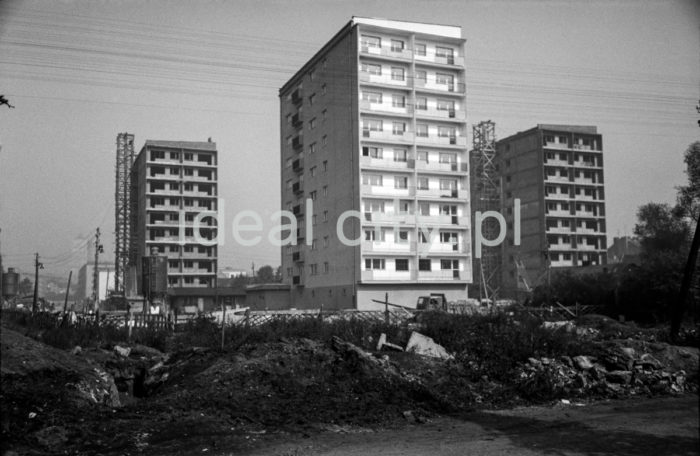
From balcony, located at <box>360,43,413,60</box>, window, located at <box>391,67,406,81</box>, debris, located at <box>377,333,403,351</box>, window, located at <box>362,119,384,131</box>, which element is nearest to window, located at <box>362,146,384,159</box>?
window, located at <box>362,119,384,131</box>

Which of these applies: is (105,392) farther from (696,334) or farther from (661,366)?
(696,334)

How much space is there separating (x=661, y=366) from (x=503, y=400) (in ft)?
17.6

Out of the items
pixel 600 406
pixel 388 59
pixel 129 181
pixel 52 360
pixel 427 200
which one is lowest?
pixel 600 406

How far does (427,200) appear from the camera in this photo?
59.5 m

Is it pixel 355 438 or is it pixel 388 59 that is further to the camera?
pixel 388 59

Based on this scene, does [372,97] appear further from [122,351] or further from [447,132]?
[122,351]

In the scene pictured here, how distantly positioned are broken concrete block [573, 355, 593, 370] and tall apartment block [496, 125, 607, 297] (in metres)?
76.2

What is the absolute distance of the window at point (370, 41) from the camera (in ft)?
189

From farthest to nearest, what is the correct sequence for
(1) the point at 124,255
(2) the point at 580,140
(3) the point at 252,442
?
(2) the point at 580,140 < (1) the point at 124,255 < (3) the point at 252,442

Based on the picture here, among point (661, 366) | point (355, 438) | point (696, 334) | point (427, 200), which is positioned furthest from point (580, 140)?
point (355, 438)

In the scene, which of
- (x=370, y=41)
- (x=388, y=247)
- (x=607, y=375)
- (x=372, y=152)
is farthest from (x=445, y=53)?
(x=607, y=375)

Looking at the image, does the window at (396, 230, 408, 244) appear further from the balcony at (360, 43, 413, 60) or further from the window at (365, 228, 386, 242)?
the balcony at (360, 43, 413, 60)

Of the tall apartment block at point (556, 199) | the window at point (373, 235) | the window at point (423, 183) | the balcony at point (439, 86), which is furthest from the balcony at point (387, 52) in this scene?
the tall apartment block at point (556, 199)

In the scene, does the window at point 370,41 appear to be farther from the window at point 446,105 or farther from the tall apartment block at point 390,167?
the window at point 446,105
